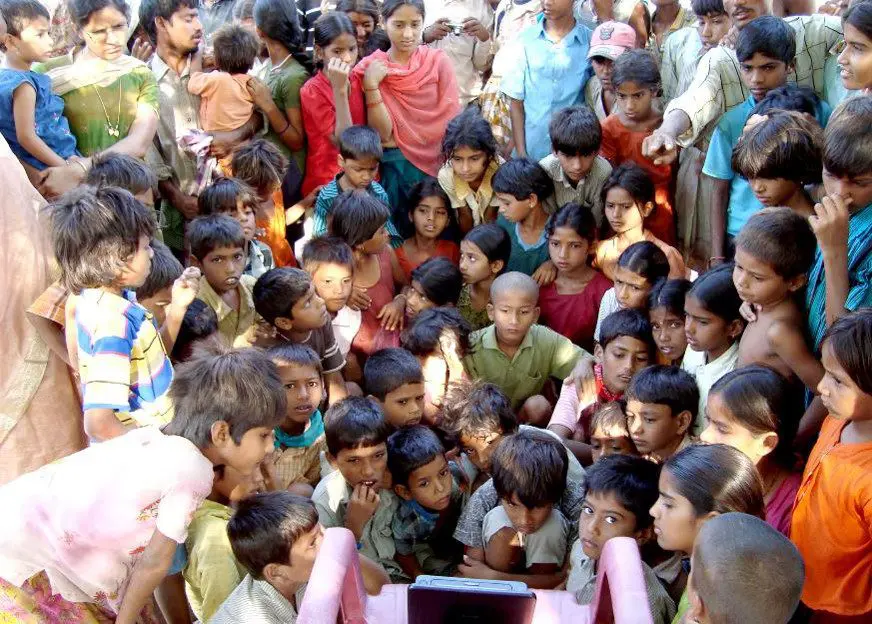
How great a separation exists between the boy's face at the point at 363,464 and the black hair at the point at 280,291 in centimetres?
66

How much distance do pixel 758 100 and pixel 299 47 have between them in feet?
6.98

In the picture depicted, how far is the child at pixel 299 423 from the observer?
2836mm

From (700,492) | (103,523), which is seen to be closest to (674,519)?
(700,492)

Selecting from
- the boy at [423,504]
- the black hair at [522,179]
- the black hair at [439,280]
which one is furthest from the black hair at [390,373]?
the black hair at [522,179]

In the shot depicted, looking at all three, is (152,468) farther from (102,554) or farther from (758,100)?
(758,100)

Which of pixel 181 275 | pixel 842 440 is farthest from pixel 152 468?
pixel 842 440

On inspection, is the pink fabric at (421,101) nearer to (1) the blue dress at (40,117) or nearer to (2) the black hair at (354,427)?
(1) the blue dress at (40,117)

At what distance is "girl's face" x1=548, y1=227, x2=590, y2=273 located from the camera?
11.6 ft

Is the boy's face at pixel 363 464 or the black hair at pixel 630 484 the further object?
the boy's face at pixel 363 464

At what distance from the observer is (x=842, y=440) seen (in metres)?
2.09

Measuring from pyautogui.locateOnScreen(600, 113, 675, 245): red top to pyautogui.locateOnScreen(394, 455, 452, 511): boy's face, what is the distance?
1.62 meters

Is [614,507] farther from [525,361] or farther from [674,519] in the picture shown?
[525,361]

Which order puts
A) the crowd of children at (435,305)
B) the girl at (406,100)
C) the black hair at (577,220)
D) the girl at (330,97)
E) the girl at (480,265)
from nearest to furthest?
the crowd of children at (435,305)
the black hair at (577,220)
the girl at (480,265)
the girl at (330,97)
the girl at (406,100)

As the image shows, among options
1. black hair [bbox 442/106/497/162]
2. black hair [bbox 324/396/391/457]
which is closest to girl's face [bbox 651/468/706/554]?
black hair [bbox 324/396/391/457]
